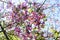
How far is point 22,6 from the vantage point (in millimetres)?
5418

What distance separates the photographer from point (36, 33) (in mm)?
5344

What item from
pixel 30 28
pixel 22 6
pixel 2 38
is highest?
pixel 22 6

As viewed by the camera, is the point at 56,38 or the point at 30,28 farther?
the point at 56,38

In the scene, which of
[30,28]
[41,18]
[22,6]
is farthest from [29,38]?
[22,6]

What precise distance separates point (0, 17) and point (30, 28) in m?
1.05

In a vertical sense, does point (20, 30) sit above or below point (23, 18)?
below

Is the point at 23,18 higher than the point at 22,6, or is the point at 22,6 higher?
the point at 22,6

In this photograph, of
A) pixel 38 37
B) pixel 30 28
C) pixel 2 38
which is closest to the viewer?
pixel 30 28

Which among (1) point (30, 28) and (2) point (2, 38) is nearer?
(1) point (30, 28)

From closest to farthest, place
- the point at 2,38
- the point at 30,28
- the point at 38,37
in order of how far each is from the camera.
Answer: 1. the point at 30,28
2. the point at 38,37
3. the point at 2,38

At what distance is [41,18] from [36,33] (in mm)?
471

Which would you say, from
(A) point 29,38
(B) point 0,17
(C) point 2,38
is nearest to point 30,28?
(A) point 29,38

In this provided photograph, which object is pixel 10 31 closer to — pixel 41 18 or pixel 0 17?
pixel 0 17

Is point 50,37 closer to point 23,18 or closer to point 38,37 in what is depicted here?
point 38,37
